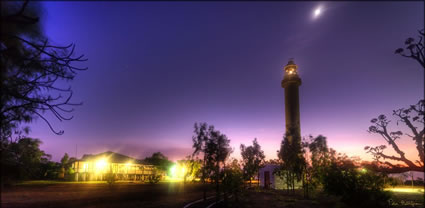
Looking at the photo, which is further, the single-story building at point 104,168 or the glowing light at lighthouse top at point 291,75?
the glowing light at lighthouse top at point 291,75

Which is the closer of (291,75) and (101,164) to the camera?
(101,164)

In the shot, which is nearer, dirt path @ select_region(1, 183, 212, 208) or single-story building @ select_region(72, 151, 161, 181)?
dirt path @ select_region(1, 183, 212, 208)

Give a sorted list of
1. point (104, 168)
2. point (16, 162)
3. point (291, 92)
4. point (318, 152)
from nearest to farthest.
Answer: point (16, 162)
point (318, 152)
point (104, 168)
point (291, 92)

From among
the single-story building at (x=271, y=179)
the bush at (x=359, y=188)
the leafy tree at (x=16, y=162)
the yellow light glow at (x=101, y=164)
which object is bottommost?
the single-story building at (x=271, y=179)

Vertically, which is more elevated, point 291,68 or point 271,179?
point 291,68

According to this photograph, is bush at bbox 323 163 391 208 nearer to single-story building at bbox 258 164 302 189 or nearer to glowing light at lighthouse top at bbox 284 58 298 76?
single-story building at bbox 258 164 302 189

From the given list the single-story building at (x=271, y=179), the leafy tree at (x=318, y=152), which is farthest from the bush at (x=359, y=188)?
the single-story building at (x=271, y=179)

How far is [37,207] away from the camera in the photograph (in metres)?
12.3

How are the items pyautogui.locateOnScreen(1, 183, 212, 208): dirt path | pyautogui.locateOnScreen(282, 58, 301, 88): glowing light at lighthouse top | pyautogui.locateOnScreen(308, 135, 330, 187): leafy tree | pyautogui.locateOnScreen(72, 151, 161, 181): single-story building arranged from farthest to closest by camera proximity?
1. pyautogui.locateOnScreen(282, 58, 301, 88): glowing light at lighthouse top
2. pyautogui.locateOnScreen(72, 151, 161, 181): single-story building
3. pyautogui.locateOnScreen(308, 135, 330, 187): leafy tree
4. pyautogui.locateOnScreen(1, 183, 212, 208): dirt path

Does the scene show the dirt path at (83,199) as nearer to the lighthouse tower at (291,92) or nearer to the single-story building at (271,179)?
the single-story building at (271,179)

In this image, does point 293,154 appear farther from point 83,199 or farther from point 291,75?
point 291,75

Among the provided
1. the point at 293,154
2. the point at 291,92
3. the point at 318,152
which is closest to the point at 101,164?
the point at 293,154

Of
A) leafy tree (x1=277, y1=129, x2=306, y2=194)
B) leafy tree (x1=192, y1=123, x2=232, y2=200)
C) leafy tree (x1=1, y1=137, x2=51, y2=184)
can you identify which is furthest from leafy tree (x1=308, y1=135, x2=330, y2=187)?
leafy tree (x1=1, y1=137, x2=51, y2=184)

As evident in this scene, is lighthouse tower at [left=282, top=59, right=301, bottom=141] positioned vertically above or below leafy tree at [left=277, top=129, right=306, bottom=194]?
above
